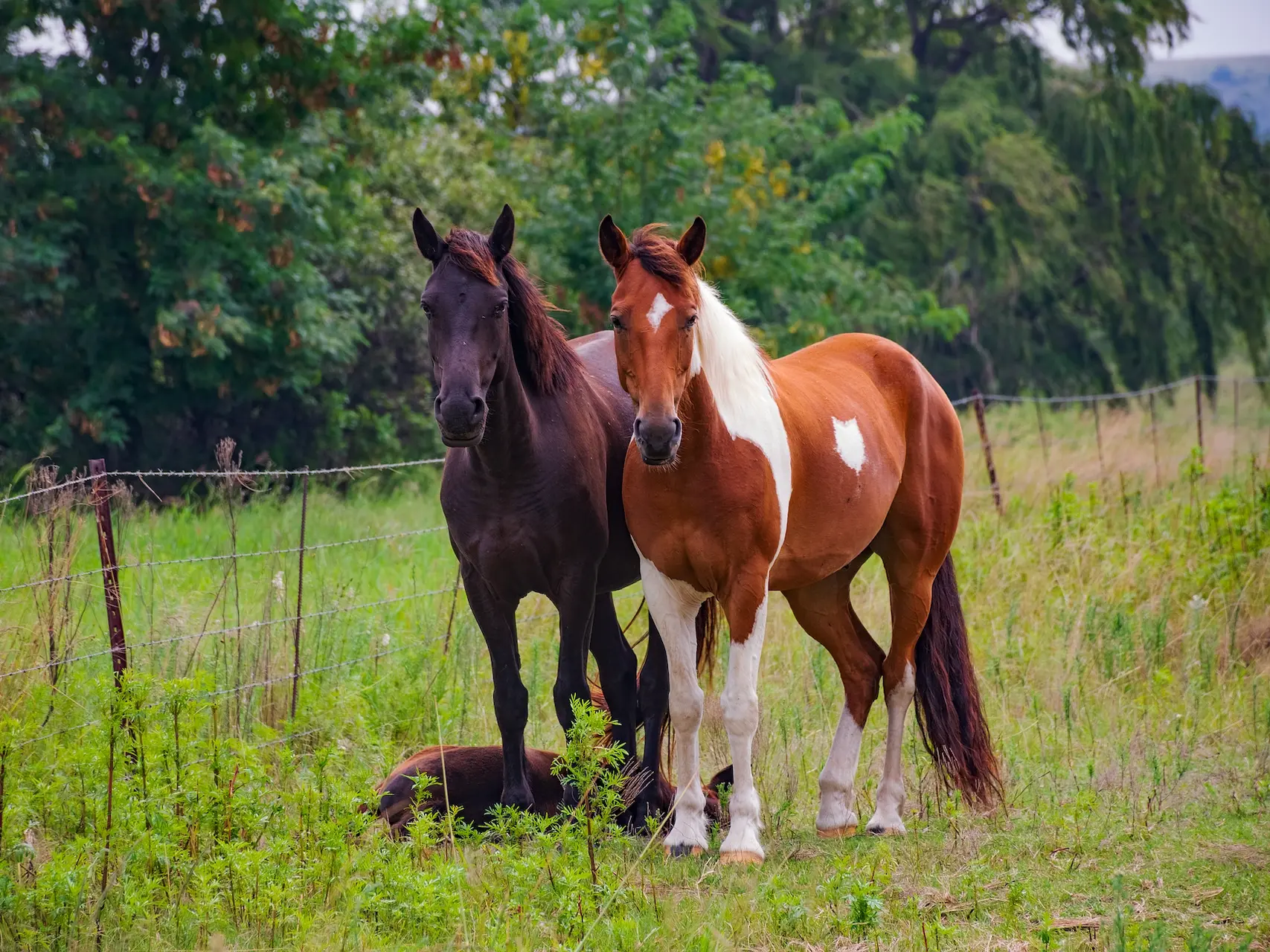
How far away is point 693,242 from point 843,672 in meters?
2.02

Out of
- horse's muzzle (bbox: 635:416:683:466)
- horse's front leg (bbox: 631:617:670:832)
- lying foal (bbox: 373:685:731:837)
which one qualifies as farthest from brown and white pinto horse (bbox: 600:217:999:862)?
lying foal (bbox: 373:685:731:837)

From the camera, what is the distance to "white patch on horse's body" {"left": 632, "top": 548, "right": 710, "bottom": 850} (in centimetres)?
472

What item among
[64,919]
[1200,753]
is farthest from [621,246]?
[1200,753]

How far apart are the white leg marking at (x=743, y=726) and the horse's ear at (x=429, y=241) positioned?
1755 millimetres

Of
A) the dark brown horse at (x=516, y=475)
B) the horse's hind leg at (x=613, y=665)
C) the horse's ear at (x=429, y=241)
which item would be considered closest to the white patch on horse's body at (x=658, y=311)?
the dark brown horse at (x=516, y=475)

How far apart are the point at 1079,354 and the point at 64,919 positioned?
20.4 meters

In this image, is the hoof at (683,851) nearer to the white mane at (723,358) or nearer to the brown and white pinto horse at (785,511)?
the brown and white pinto horse at (785,511)

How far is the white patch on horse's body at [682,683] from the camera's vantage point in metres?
4.72

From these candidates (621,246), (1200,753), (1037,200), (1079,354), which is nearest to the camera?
(621,246)

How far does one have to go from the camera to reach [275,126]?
11.9m

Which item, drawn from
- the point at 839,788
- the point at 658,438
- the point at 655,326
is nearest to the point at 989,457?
the point at 839,788

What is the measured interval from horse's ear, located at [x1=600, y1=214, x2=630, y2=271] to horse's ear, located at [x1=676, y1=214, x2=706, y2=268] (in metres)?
0.19

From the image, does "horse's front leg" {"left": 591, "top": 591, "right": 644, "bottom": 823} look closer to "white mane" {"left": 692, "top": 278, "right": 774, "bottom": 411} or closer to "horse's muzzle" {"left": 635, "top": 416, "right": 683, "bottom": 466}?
"white mane" {"left": 692, "top": 278, "right": 774, "bottom": 411}

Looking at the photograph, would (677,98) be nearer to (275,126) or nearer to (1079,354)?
(275,126)
